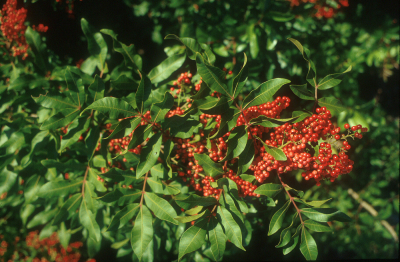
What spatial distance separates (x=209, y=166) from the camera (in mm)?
1147

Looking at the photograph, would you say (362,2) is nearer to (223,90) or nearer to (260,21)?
(260,21)

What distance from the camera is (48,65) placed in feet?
5.13

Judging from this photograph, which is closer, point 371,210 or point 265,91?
point 265,91

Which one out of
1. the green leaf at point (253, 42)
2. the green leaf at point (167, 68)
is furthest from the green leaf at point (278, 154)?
the green leaf at point (253, 42)

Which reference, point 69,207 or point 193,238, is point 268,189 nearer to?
point 193,238

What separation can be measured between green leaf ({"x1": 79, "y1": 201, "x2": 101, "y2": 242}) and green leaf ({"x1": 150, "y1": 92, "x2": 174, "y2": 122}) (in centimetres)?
85

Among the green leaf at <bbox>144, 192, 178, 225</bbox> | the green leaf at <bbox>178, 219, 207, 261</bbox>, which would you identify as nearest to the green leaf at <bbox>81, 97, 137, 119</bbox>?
the green leaf at <bbox>144, 192, 178, 225</bbox>

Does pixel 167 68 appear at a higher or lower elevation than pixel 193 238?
higher

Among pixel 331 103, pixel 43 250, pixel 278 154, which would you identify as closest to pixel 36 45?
pixel 278 154

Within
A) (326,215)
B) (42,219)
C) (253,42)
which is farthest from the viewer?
(42,219)

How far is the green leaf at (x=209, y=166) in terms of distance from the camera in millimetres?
1131

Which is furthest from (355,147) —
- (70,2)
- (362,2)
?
(70,2)

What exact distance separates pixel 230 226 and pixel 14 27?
1902 millimetres

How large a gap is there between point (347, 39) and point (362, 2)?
55 centimetres
